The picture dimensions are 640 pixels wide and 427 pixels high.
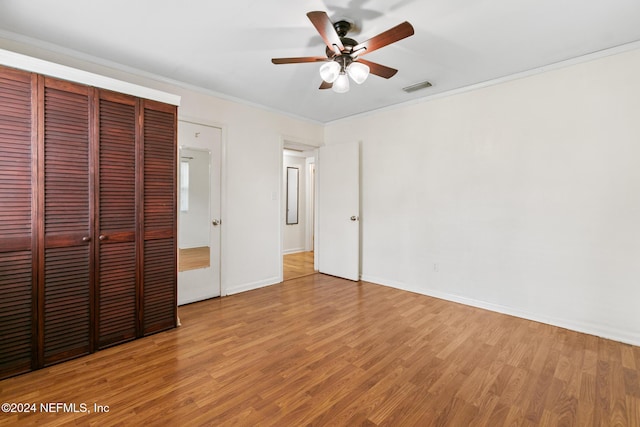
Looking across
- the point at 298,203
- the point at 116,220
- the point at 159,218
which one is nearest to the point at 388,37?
the point at 159,218

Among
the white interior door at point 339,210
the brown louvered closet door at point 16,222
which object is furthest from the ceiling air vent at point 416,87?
the brown louvered closet door at point 16,222

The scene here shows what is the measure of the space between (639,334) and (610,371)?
2.45ft

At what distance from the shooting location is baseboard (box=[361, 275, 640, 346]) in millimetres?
2586

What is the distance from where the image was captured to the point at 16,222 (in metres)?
2.04

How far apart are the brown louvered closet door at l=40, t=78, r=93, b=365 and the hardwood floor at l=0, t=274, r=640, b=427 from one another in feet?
0.75

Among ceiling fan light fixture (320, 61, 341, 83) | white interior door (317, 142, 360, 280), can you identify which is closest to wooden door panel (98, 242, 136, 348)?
ceiling fan light fixture (320, 61, 341, 83)

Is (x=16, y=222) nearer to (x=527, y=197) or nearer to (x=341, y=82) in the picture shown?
(x=341, y=82)

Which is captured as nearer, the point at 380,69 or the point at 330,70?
the point at 330,70

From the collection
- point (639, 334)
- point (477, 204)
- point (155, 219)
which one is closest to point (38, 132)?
point (155, 219)

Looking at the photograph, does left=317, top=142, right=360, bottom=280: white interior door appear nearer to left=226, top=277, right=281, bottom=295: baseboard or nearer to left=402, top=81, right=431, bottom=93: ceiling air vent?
left=226, top=277, right=281, bottom=295: baseboard

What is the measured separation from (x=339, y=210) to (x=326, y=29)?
3.07 m

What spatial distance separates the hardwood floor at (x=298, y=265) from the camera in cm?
495

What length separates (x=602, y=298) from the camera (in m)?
2.68

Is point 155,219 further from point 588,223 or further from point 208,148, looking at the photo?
point 588,223
